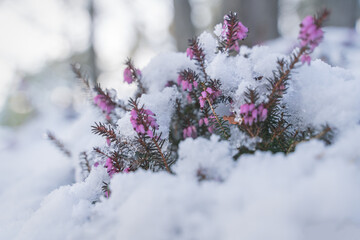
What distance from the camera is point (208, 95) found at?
1.20 meters

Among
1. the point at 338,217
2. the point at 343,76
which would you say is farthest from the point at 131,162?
the point at 343,76

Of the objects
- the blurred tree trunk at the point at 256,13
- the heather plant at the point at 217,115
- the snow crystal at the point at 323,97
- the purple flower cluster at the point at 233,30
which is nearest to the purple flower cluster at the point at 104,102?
the heather plant at the point at 217,115

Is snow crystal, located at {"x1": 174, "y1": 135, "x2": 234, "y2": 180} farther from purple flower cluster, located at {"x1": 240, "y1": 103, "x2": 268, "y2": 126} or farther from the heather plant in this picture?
purple flower cluster, located at {"x1": 240, "y1": 103, "x2": 268, "y2": 126}

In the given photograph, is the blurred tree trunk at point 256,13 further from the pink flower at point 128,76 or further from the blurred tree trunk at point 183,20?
the pink flower at point 128,76

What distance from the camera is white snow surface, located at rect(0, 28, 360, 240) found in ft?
2.34

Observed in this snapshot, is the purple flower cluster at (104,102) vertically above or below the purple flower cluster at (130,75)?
below

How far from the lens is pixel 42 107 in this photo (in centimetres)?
1314

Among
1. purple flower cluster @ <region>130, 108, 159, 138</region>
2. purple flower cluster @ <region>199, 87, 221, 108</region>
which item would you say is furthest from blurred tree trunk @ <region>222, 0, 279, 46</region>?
purple flower cluster @ <region>130, 108, 159, 138</region>

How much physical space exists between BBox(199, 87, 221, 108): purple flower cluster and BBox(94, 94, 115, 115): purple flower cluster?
24.5 inches

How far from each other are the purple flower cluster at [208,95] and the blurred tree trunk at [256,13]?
4289 millimetres

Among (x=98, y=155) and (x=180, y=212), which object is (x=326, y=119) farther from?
(x=98, y=155)

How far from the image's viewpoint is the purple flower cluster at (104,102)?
1441mm

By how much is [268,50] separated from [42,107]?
14414 millimetres

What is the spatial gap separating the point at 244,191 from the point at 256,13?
566cm
